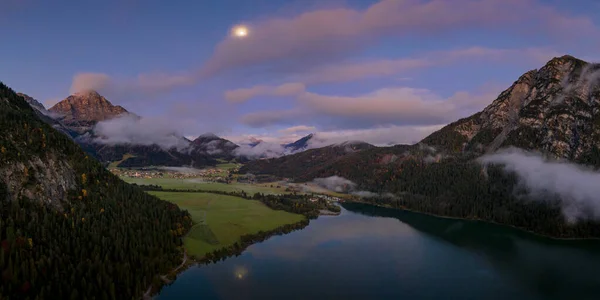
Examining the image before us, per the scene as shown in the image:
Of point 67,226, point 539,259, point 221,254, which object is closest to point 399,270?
point 539,259

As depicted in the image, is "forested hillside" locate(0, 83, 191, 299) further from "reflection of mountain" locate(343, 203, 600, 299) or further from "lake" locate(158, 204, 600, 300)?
"reflection of mountain" locate(343, 203, 600, 299)

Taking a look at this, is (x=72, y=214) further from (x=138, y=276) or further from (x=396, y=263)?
(x=396, y=263)

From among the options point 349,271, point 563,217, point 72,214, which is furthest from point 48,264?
point 563,217

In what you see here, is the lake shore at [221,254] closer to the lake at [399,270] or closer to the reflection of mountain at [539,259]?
the lake at [399,270]

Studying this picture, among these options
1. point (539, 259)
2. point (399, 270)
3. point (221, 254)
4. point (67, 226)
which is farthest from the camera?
point (539, 259)

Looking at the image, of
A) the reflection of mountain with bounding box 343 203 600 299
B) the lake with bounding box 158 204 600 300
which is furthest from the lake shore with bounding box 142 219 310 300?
the reflection of mountain with bounding box 343 203 600 299

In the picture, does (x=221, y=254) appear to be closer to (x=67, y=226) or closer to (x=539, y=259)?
(x=67, y=226)

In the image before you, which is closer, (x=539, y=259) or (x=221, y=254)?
(x=221, y=254)
